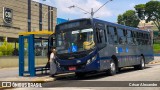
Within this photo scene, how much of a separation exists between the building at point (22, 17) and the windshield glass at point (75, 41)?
139 ft

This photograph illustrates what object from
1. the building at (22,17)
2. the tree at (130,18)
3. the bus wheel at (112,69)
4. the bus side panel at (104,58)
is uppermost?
the tree at (130,18)

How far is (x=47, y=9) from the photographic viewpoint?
73.1 metres

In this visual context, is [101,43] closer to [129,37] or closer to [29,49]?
[29,49]

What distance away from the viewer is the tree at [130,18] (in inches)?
4585

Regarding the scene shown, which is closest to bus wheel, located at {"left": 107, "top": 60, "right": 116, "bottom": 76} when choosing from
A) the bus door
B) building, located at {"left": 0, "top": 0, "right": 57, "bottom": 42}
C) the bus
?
the bus

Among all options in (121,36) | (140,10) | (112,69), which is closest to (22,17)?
(121,36)

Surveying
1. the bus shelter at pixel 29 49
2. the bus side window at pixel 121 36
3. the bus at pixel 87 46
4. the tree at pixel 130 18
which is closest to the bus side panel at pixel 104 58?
the bus at pixel 87 46

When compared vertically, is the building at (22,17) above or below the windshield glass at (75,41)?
above

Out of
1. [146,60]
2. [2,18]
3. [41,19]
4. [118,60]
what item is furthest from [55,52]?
[41,19]

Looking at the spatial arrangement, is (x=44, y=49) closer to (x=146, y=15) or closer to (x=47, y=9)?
(x=47, y=9)

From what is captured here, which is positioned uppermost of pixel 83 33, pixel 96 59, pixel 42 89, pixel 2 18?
pixel 2 18

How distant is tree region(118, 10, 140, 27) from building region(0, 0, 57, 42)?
152 feet

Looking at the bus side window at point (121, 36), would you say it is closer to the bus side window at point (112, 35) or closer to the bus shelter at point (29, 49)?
the bus side window at point (112, 35)

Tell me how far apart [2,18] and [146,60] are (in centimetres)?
3689
